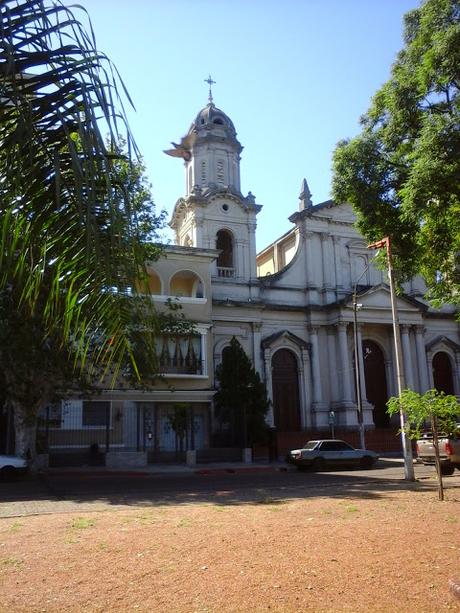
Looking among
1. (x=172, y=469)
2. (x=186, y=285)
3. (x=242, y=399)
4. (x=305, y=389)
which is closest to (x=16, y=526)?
(x=172, y=469)

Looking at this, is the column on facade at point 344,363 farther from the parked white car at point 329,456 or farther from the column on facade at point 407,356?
the parked white car at point 329,456

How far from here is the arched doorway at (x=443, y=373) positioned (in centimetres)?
3950

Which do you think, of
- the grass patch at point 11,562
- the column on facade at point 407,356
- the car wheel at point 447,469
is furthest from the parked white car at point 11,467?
the column on facade at point 407,356

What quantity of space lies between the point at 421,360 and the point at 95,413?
2074 cm

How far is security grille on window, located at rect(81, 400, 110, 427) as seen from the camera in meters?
28.4

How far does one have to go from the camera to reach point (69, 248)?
4.30 meters

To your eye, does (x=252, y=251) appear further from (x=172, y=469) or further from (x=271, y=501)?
A: (x=271, y=501)

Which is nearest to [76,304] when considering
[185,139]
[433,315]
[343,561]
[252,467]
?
[343,561]

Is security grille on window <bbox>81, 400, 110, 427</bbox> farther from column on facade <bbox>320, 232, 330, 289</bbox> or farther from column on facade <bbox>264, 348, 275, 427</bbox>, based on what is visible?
column on facade <bbox>320, 232, 330, 289</bbox>

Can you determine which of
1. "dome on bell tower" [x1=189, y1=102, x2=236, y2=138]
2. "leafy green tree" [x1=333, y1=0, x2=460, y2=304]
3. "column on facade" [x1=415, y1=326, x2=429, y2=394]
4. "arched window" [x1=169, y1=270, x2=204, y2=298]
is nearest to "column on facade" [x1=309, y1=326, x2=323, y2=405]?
"column on facade" [x1=415, y1=326, x2=429, y2=394]

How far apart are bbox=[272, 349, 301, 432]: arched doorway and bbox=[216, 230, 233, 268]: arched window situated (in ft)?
20.3

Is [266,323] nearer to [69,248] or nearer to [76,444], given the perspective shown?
[76,444]

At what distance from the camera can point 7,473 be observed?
1959 centimetres

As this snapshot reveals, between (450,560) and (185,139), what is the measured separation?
3348 centimetres
